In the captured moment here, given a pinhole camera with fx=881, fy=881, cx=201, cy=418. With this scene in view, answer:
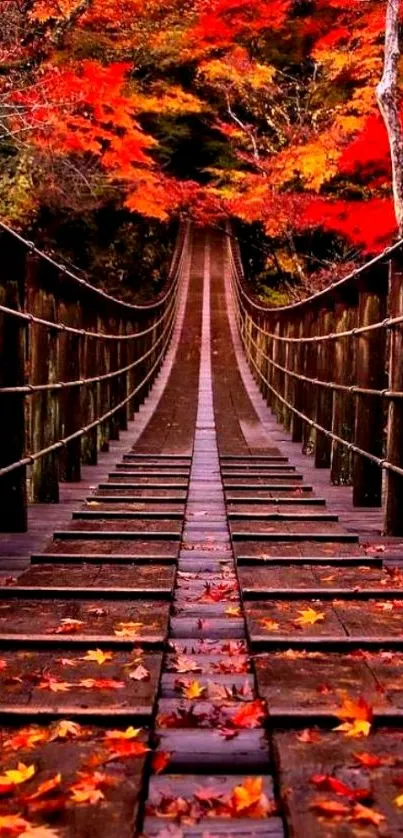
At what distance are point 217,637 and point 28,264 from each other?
2346 millimetres

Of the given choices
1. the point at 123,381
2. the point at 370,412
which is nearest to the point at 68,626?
the point at 370,412

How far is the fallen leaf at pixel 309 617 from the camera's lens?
2.63 meters

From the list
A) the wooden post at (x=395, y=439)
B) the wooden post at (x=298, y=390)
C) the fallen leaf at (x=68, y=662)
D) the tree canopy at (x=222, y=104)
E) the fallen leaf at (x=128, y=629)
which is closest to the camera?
the fallen leaf at (x=68, y=662)

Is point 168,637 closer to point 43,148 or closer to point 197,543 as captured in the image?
point 197,543

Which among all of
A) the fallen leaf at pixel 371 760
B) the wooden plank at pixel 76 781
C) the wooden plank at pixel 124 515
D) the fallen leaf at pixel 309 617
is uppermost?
the fallen leaf at pixel 371 760

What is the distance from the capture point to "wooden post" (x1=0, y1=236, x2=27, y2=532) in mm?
3922

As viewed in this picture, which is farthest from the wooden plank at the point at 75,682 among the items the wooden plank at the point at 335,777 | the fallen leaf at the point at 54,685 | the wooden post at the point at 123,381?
the wooden post at the point at 123,381

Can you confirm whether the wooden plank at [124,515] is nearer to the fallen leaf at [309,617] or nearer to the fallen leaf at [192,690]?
the fallen leaf at [309,617]

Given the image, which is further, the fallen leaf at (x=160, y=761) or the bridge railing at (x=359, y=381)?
the bridge railing at (x=359, y=381)

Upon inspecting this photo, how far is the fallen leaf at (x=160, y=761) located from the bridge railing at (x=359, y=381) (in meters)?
2.44

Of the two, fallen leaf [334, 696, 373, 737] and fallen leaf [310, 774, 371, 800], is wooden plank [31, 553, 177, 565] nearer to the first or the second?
fallen leaf [334, 696, 373, 737]

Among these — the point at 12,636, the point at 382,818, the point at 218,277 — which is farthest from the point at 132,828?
the point at 218,277

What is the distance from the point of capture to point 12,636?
244cm

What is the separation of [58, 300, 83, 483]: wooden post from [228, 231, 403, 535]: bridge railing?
65.7 inches
